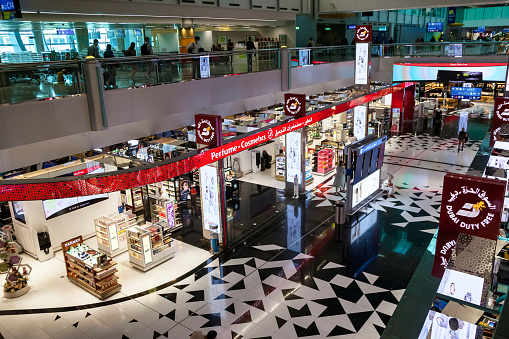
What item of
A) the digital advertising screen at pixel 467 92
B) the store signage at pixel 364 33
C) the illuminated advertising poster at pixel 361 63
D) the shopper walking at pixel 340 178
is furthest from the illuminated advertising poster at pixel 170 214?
the digital advertising screen at pixel 467 92

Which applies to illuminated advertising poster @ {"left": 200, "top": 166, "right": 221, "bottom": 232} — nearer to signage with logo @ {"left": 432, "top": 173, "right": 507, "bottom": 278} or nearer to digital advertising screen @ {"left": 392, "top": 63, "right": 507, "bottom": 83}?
signage with logo @ {"left": 432, "top": 173, "right": 507, "bottom": 278}

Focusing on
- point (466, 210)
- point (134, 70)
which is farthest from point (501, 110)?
point (134, 70)

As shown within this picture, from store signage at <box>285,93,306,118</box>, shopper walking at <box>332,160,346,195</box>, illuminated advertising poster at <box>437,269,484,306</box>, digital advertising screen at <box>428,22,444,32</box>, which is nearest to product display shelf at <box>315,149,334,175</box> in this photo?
shopper walking at <box>332,160,346,195</box>

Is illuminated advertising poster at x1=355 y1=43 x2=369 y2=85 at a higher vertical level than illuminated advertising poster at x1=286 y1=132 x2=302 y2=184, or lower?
higher

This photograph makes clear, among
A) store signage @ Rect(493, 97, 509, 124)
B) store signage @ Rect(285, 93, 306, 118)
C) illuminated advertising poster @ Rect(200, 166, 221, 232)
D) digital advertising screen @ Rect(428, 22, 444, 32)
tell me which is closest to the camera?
illuminated advertising poster @ Rect(200, 166, 221, 232)

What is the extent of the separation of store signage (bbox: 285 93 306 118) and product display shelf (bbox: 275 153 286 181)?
133 inches

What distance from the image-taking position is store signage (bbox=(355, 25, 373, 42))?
59.0 ft

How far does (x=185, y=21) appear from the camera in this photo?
658 inches

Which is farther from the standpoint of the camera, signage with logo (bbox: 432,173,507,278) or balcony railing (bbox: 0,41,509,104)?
balcony railing (bbox: 0,41,509,104)

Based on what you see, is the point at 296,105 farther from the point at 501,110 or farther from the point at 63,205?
the point at 63,205

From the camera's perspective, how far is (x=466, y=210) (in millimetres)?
5035

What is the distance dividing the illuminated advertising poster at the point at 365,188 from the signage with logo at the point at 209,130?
5173 millimetres

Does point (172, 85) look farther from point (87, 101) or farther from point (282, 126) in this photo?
point (282, 126)

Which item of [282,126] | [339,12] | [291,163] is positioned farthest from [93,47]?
[339,12]
